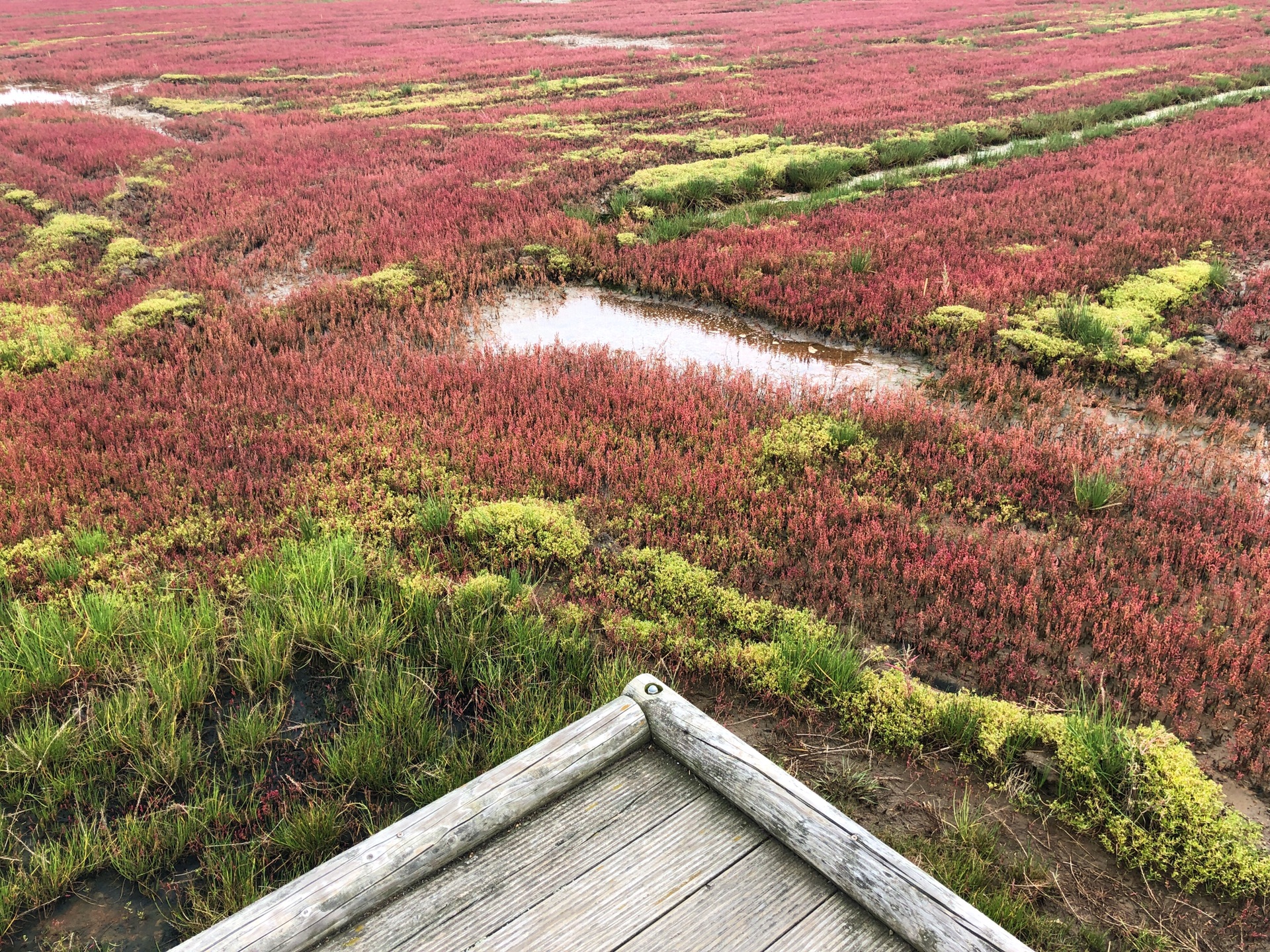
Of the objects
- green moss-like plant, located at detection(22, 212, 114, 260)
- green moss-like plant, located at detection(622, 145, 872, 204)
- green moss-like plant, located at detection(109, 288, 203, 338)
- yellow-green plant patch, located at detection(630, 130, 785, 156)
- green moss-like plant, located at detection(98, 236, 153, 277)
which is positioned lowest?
green moss-like plant, located at detection(109, 288, 203, 338)

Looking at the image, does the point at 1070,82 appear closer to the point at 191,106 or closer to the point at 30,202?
the point at 30,202

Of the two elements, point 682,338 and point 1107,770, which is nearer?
point 1107,770

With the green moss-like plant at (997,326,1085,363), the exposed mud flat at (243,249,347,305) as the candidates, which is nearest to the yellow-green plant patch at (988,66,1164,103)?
the green moss-like plant at (997,326,1085,363)

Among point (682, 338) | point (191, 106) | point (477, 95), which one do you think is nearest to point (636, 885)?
point (682, 338)

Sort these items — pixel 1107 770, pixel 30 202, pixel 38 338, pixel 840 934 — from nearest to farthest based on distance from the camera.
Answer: pixel 840 934
pixel 1107 770
pixel 38 338
pixel 30 202

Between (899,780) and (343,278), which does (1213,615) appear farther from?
(343,278)

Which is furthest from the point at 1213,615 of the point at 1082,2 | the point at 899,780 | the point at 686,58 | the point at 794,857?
the point at 1082,2

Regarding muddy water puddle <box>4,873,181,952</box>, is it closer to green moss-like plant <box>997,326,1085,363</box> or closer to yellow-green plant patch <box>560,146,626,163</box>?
green moss-like plant <box>997,326,1085,363</box>
